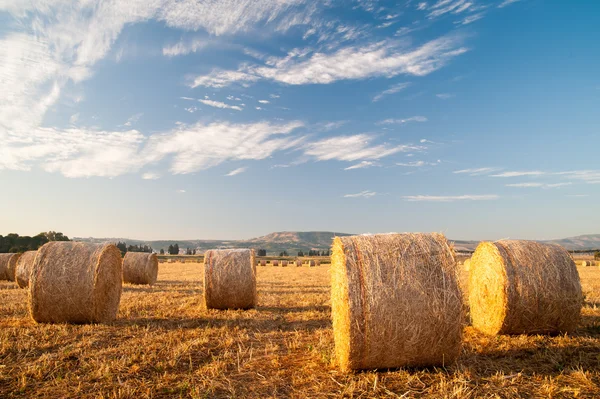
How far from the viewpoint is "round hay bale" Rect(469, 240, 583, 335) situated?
25.7ft

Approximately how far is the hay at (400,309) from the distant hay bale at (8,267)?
22.7 m

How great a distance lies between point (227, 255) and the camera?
12.5 meters

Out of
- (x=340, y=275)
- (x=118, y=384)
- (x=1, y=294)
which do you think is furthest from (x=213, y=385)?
(x=1, y=294)

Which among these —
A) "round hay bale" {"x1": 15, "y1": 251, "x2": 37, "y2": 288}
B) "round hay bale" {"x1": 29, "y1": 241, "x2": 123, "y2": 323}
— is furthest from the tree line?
"round hay bale" {"x1": 29, "y1": 241, "x2": 123, "y2": 323}

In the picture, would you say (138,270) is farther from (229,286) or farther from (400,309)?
(400,309)

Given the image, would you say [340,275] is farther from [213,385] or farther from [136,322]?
[136,322]

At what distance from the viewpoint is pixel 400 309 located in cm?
575

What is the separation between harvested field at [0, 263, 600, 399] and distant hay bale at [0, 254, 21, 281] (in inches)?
579

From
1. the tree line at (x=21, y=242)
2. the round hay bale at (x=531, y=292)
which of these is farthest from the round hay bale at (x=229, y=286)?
the tree line at (x=21, y=242)

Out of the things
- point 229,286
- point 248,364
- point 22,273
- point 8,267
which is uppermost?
point 8,267

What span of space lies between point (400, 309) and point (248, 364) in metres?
2.63

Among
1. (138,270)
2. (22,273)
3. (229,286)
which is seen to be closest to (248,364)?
(229,286)

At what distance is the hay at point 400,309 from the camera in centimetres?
574

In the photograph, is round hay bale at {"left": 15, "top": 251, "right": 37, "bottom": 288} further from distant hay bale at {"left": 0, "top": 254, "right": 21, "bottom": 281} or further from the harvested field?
the harvested field
